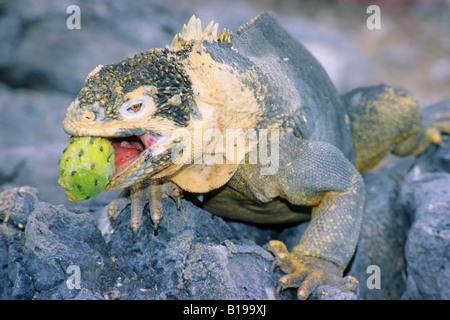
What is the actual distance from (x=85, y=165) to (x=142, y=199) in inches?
34.4

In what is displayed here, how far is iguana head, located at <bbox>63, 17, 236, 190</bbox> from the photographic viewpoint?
91.8 inches

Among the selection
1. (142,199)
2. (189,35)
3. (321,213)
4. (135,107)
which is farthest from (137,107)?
(321,213)

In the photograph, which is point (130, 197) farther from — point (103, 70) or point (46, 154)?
point (46, 154)

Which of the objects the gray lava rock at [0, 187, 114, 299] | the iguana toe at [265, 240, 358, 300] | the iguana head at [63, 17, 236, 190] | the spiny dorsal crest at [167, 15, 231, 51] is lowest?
the iguana toe at [265, 240, 358, 300]

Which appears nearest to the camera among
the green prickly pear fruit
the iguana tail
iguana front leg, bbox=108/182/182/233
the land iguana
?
the green prickly pear fruit

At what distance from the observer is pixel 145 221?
3035 millimetres

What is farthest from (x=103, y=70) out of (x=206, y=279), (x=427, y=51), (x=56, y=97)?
(x=427, y=51)

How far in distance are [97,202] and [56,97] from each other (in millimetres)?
3520

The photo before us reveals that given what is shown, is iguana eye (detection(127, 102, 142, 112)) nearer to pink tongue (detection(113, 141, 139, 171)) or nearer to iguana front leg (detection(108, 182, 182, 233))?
pink tongue (detection(113, 141, 139, 171))

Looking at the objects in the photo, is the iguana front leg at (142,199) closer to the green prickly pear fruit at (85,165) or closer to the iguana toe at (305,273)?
the green prickly pear fruit at (85,165)

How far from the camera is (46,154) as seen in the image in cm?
541

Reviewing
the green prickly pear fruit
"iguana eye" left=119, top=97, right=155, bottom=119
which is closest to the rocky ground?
the green prickly pear fruit

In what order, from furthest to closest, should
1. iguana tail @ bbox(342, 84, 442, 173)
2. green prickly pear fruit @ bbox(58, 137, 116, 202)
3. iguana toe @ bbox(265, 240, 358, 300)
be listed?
iguana tail @ bbox(342, 84, 442, 173)
iguana toe @ bbox(265, 240, 358, 300)
green prickly pear fruit @ bbox(58, 137, 116, 202)

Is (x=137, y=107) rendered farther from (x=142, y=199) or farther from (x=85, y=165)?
(x=142, y=199)
